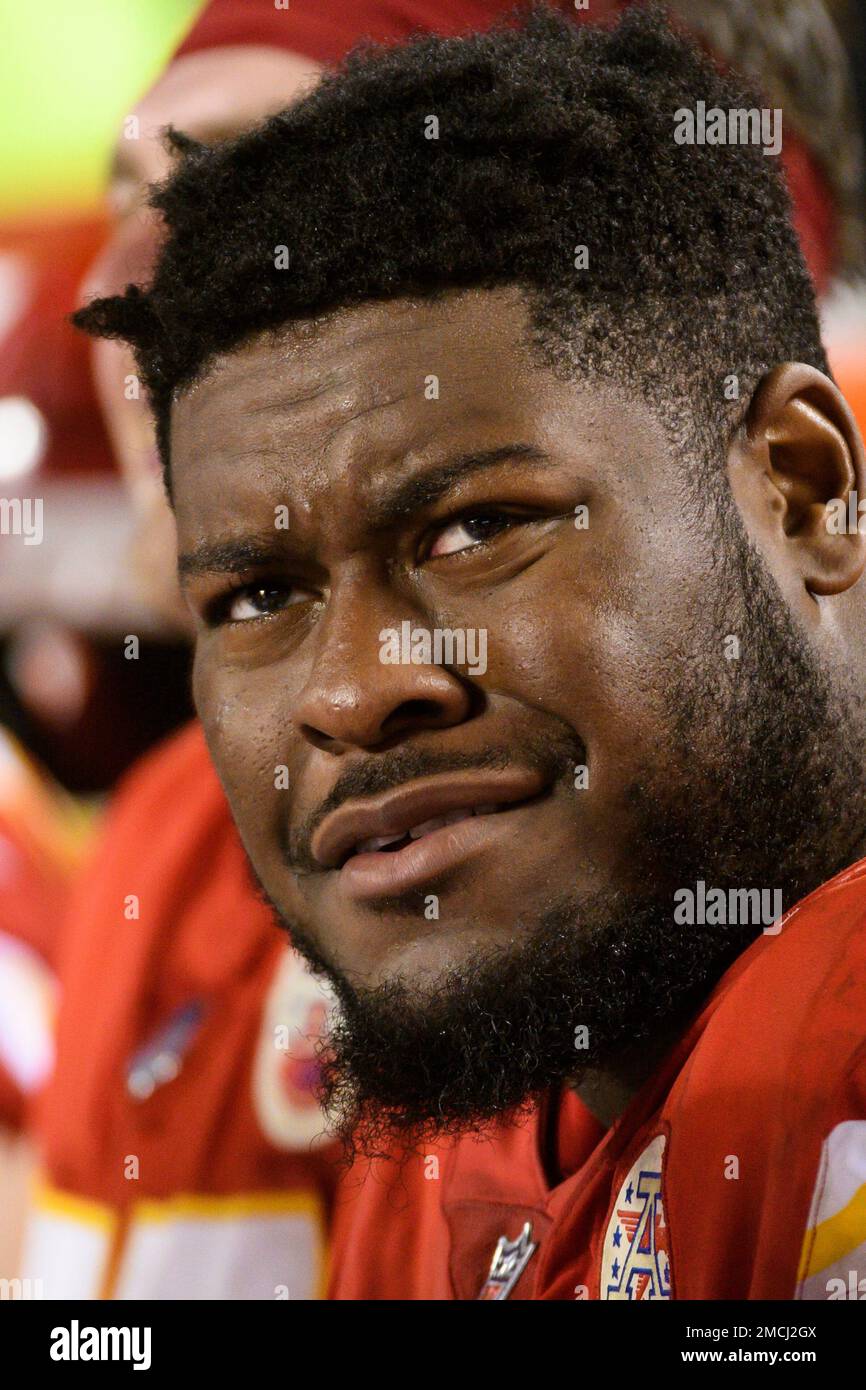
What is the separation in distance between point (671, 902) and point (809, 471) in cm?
32

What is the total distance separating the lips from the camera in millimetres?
864

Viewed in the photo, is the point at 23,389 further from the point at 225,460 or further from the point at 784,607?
the point at 784,607

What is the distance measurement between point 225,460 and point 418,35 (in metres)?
0.53

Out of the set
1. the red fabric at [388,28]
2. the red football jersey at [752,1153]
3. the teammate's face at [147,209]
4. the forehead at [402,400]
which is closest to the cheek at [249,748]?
the forehead at [402,400]

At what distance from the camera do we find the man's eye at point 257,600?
98 cm

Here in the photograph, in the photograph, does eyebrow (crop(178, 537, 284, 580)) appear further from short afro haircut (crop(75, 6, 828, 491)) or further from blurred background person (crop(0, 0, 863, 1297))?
blurred background person (crop(0, 0, 863, 1297))

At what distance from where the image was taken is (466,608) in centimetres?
89

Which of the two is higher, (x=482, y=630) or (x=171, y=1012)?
(x=482, y=630)

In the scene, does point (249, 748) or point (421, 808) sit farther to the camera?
point (249, 748)

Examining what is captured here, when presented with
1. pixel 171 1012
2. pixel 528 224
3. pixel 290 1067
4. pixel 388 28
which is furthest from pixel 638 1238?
pixel 388 28

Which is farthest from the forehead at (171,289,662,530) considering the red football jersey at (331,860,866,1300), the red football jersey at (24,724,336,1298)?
the red football jersey at (24,724,336,1298)

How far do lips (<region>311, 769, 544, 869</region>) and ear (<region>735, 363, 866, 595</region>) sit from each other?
0.26 meters

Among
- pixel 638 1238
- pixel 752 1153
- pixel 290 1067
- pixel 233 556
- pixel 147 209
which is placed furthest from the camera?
pixel 290 1067

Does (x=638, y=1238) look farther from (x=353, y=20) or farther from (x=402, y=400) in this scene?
(x=353, y=20)
